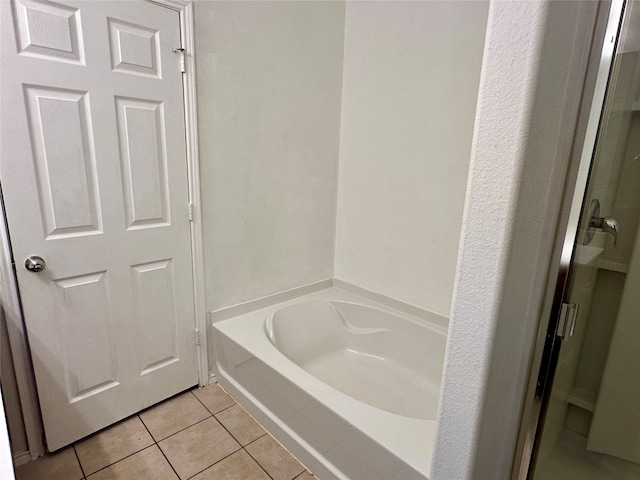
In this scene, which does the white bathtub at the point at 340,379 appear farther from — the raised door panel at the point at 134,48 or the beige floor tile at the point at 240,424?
the raised door panel at the point at 134,48

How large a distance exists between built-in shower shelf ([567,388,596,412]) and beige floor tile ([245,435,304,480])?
114 centimetres

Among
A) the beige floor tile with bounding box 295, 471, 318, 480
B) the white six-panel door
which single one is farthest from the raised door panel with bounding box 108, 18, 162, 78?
the beige floor tile with bounding box 295, 471, 318, 480

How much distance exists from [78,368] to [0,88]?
3.93 feet

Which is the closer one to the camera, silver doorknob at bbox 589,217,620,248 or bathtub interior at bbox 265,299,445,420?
silver doorknob at bbox 589,217,620,248

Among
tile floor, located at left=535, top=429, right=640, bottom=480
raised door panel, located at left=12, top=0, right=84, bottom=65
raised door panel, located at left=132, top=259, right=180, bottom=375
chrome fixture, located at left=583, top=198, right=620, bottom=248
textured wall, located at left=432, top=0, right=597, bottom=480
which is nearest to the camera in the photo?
textured wall, located at left=432, top=0, right=597, bottom=480

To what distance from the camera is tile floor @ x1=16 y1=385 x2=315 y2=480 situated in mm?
1502

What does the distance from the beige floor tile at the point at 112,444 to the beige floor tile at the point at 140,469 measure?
0.04 metres

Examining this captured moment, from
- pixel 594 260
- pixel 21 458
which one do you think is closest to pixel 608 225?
pixel 594 260

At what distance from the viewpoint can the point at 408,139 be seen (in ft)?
6.64

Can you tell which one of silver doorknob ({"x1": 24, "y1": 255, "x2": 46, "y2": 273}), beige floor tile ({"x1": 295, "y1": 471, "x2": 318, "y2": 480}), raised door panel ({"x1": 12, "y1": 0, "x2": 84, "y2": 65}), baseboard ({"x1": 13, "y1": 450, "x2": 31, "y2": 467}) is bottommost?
beige floor tile ({"x1": 295, "y1": 471, "x2": 318, "y2": 480})

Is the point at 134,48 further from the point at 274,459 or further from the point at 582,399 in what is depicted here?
the point at 582,399

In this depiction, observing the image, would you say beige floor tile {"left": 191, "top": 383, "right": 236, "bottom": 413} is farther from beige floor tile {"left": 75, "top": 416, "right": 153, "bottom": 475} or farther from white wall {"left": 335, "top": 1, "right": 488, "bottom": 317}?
white wall {"left": 335, "top": 1, "right": 488, "bottom": 317}

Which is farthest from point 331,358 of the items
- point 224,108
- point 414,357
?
point 224,108

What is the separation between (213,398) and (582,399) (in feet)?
5.83
